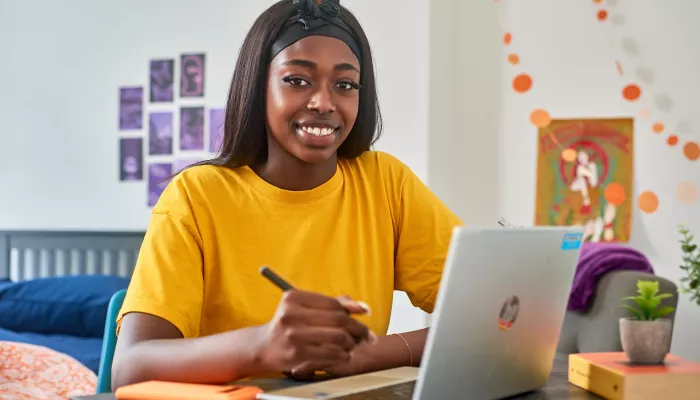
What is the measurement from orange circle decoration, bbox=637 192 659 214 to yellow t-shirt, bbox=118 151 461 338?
1.76 meters

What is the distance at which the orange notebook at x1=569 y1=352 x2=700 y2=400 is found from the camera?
1.05m

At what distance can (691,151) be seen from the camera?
304 cm

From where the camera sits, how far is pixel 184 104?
3.62 m

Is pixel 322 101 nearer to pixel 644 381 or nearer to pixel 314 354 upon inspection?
pixel 314 354

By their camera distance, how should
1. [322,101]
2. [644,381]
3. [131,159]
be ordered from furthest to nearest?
[131,159]
[322,101]
[644,381]

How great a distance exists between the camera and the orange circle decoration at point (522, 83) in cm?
320

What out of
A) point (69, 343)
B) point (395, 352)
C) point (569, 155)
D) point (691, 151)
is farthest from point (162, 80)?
point (395, 352)

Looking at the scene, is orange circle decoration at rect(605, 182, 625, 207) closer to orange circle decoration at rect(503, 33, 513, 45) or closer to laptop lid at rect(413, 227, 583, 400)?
orange circle decoration at rect(503, 33, 513, 45)

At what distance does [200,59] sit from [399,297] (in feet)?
4.12

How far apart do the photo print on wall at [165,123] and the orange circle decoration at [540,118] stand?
1.21 metres

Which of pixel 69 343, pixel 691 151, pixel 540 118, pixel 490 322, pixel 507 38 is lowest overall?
pixel 69 343

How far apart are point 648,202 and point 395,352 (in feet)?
6.76

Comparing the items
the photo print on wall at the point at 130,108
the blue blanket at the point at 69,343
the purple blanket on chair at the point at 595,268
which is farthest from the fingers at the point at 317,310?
the photo print on wall at the point at 130,108

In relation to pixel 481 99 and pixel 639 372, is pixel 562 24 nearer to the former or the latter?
pixel 481 99
